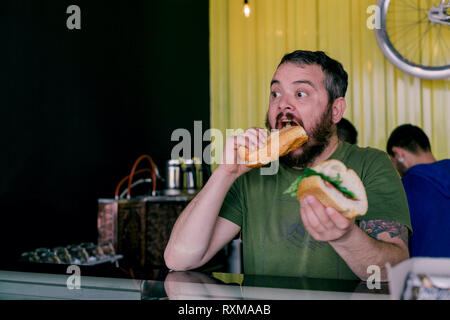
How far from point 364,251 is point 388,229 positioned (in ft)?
0.58

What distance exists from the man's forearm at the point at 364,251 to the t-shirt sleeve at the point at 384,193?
0.11 meters

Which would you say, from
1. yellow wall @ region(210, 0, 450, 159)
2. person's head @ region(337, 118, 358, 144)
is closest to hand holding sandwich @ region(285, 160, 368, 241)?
person's head @ region(337, 118, 358, 144)

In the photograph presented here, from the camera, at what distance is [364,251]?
1061 mm

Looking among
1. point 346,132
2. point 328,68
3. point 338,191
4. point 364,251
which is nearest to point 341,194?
point 338,191

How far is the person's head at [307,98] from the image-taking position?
1420mm

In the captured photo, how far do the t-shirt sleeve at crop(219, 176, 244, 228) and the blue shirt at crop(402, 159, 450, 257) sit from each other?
1.07m

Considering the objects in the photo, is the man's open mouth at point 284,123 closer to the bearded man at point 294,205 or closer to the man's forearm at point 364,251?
the bearded man at point 294,205

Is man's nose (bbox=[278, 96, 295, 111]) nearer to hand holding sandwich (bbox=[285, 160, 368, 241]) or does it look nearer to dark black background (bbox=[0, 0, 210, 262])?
hand holding sandwich (bbox=[285, 160, 368, 241])

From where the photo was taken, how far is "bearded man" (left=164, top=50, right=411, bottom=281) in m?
1.20

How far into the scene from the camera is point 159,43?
354cm

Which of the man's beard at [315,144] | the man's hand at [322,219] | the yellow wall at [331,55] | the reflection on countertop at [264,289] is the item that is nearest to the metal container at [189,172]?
the yellow wall at [331,55]
